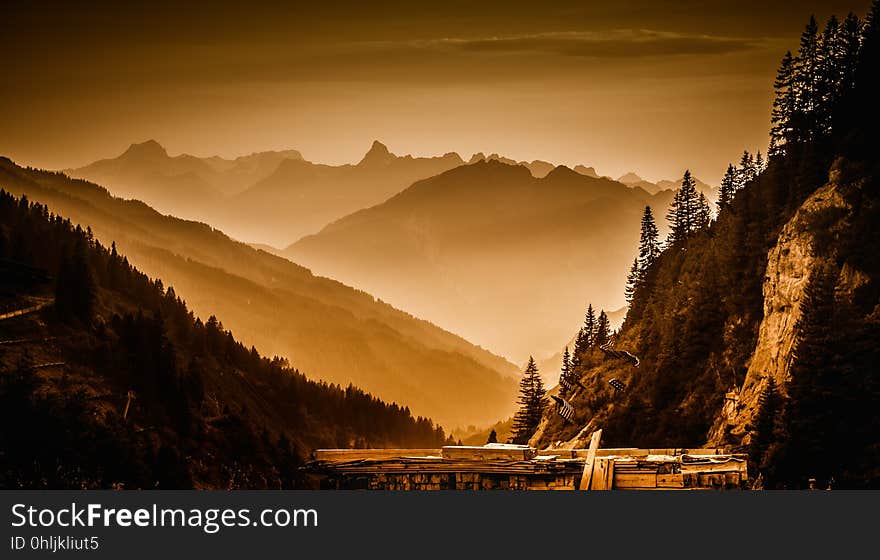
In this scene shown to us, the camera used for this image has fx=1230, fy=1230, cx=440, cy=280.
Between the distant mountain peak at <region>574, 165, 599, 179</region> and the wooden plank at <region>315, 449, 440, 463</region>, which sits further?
the distant mountain peak at <region>574, 165, 599, 179</region>

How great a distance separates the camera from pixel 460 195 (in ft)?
640

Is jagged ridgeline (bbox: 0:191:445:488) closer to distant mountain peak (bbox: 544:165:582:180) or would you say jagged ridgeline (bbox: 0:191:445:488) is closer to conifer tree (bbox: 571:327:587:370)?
conifer tree (bbox: 571:327:587:370)

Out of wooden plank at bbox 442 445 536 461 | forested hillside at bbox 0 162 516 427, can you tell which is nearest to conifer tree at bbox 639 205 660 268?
forested hillside at bbox 0 162 516 427

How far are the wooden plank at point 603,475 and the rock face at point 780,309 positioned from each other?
3922cm

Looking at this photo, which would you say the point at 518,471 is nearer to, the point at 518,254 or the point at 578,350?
the point at 578,350

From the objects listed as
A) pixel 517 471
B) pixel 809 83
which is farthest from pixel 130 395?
pixel 517 471

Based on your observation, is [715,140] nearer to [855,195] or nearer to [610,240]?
[855,195]

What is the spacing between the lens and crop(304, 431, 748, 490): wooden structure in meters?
36.3

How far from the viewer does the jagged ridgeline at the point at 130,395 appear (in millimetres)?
68938

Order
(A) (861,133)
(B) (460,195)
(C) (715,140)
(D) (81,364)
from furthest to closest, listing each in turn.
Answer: (B) (460,195)
(C) (715,140)
(D) (81,364)
(A) (861,133)

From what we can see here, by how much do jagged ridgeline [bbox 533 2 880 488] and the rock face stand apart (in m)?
0.13

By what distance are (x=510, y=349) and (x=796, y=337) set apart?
281ft

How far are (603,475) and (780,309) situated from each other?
46498 millimetres

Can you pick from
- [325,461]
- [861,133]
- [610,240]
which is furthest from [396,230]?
[325,461]
